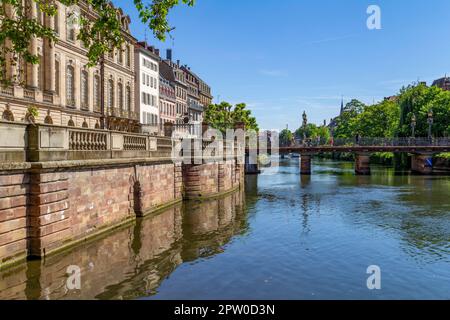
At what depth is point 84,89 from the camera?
44.0 meters

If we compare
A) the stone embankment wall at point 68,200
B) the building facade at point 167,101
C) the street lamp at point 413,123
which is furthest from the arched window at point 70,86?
the street lamp at point 413,123

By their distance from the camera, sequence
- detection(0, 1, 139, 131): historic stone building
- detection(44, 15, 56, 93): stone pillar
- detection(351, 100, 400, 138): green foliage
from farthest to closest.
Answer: detection(351, 100, 400, 138): green foliage, detection(44, 15, 56, 93): stone pillar, detection(0, 1, 139, 131): historic stone building

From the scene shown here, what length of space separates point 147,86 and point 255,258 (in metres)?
49.7

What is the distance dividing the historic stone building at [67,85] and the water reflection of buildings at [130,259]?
9.92 m

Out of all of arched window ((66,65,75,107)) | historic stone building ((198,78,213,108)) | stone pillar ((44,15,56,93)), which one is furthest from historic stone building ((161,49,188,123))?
stone pillar ((44,15,56,93))

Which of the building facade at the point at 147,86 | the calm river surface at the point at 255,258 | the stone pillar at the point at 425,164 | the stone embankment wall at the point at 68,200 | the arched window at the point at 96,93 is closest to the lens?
Result: the calm river surface at the point at 255,258

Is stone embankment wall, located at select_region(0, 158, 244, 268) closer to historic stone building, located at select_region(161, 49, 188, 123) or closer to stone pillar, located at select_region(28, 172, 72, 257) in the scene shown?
stone pillar, located at select_region(28, 172, 72, 257)

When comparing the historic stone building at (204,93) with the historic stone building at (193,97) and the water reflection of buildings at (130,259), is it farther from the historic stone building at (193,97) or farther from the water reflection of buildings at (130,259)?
the water reflection of buildings at (130,259)

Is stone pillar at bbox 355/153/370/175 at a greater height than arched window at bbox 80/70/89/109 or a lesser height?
lesser

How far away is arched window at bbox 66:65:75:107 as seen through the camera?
40562 mm

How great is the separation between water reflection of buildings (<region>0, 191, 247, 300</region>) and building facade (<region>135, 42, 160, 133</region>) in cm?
3540

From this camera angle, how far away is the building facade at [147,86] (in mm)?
60250

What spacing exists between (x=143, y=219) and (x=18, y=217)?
32.4 feet
